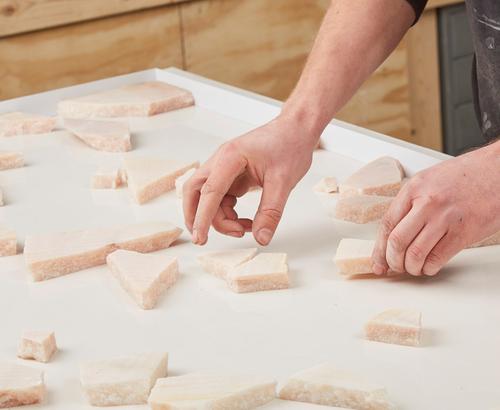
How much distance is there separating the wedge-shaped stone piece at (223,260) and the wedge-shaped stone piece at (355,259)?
139 mm

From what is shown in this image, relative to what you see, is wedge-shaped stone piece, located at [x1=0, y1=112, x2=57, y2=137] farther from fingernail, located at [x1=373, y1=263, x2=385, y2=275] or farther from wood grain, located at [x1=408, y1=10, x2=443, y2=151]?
wood grain, located at [x1=408, y1=10, x2=443, y2=151]

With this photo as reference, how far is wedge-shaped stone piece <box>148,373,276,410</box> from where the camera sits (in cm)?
103

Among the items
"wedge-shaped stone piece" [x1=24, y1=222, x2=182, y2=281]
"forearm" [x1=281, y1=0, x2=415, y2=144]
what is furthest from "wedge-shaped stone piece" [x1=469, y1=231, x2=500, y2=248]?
"wedge-shaped stone piece" [x1=24, y1=222, x2=182, y2=281]

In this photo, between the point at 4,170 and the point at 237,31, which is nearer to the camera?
the point at 4,170

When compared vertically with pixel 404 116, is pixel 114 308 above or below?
above

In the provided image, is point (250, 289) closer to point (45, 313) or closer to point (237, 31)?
point (45, 313)

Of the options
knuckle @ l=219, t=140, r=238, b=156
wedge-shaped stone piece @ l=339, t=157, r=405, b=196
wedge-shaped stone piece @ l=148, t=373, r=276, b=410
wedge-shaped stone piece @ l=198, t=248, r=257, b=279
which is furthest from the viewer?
wedge-shaped stone piece @ l=339, t=157, r=405, b=196

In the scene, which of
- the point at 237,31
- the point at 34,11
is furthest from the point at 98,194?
the point at 237,31

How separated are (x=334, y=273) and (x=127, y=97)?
969mm

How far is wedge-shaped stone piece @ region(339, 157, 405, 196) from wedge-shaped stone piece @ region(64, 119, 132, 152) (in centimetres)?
52

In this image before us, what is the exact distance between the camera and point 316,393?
3.48 ft

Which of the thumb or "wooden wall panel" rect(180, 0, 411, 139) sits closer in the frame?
the thumb

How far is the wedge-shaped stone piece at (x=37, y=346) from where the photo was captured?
119 centimetres

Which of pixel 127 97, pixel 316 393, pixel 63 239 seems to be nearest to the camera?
pixel 316 393
